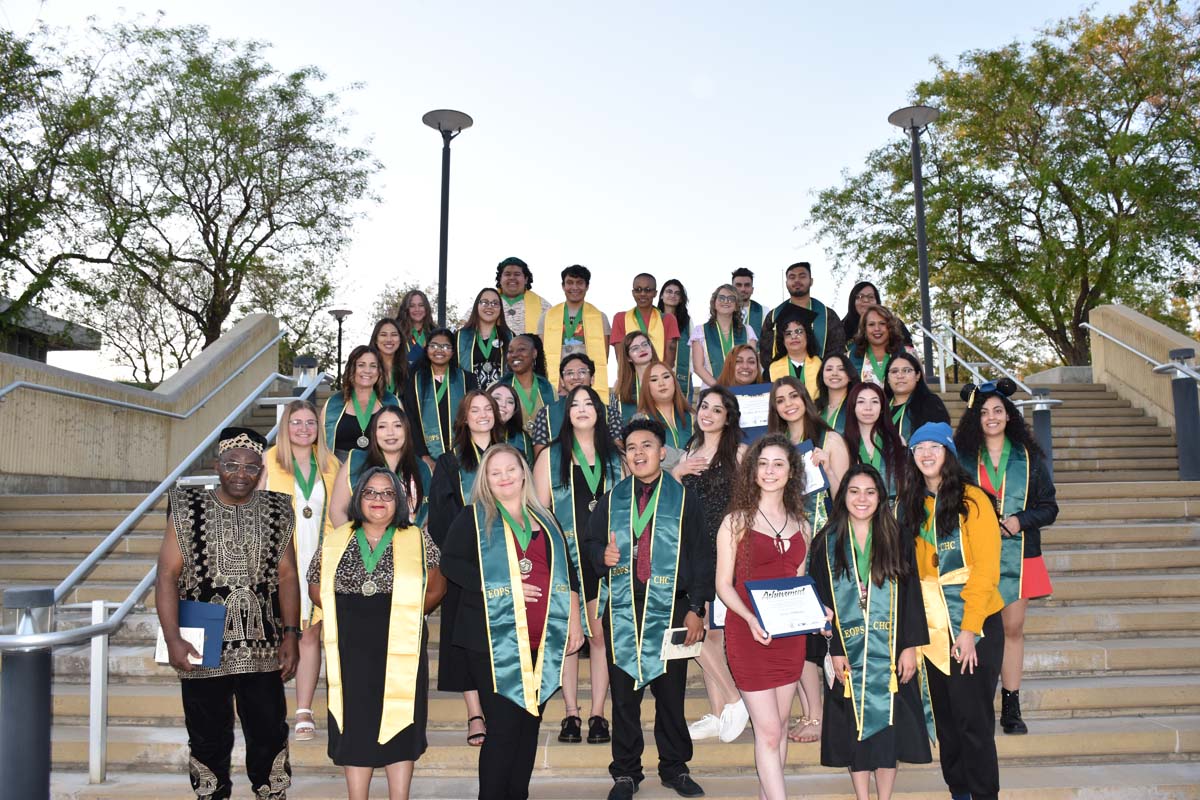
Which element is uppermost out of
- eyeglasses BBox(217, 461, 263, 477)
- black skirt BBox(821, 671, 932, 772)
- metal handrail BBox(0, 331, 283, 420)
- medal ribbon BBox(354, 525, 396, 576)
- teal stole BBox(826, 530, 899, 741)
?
metal handrail BBox(0, 331, 283, 420)

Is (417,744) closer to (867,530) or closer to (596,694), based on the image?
(596,694)

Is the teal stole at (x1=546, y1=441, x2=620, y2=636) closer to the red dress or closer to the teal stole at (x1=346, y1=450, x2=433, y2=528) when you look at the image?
the teal stole at (x1=346, y1=450, x2=433, y2=528)

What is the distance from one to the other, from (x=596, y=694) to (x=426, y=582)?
5.01ft

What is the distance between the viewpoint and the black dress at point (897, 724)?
4098mm

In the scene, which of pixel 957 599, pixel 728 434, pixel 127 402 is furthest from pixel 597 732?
pixel 127 402

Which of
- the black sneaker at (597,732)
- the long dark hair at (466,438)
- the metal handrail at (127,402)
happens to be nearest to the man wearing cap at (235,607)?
the long dark hair at (466,438)

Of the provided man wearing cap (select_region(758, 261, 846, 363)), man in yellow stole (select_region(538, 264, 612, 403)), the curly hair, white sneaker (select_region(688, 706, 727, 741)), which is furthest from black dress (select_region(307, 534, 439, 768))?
man wearing cap (select_region(758, 261, 846, 363))

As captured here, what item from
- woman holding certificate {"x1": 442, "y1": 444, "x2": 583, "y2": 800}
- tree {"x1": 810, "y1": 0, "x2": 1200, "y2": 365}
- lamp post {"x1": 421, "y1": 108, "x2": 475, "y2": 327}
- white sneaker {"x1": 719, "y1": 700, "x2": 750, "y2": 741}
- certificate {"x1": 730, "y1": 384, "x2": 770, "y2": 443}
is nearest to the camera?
woman holding certificate {"x1": 442, "y1": 444, "x2": 583, "y2": 800}

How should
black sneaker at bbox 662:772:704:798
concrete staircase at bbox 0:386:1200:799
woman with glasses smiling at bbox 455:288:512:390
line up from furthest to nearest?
1. woman with glasses smiling at bbox 455:288:512:390
2. concrete staircase at bbox 0:386:1200:799
3. black sneaker at bbox 662:772:704:798

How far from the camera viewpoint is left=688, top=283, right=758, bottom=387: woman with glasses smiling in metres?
7.89

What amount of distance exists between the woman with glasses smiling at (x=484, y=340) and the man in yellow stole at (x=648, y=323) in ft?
3.36

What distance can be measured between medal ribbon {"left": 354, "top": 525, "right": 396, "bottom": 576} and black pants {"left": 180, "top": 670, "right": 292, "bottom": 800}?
0.64 metres

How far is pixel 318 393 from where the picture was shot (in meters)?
11.1

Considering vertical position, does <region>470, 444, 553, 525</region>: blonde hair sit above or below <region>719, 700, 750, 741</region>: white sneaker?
above
